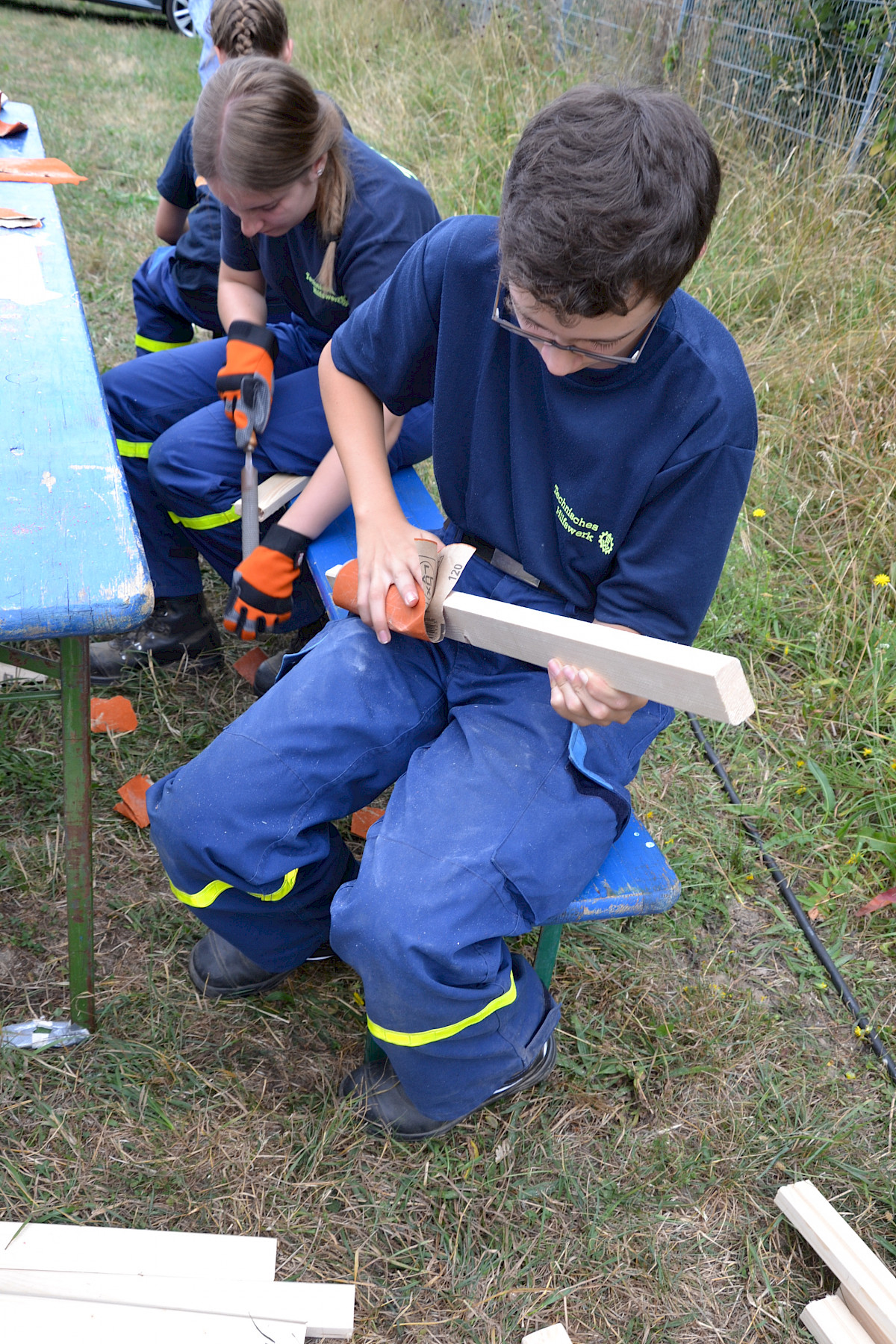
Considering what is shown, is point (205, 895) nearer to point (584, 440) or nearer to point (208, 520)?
point (584, 440)

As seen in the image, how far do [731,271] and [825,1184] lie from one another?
3660 mm

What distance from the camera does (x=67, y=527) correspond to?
1394 millimetres

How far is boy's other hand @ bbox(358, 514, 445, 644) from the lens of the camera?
1.67m

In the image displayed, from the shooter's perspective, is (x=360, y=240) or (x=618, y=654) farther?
(x=360, y=240)

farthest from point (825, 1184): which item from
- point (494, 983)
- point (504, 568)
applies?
point (504, 568)

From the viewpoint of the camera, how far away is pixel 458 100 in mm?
6051

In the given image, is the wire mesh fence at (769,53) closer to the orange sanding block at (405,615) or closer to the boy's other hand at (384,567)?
the boy's other hand at (384,567)

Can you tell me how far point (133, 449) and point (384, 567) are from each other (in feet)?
4.57

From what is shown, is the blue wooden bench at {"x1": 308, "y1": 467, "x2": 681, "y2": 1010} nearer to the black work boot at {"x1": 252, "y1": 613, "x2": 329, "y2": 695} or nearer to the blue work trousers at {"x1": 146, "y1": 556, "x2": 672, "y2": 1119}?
the blue work trousers at {"x1": 146, "y1": 556, "x2": 672, "y2": 1119}

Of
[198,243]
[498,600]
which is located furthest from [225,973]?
[198,243]

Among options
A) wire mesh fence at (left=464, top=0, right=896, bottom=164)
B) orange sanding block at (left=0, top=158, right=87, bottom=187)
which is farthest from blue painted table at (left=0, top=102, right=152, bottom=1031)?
wire mesh fence at (left=464, top=0, right=896, bottom=164)

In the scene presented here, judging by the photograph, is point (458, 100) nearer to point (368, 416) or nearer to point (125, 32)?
point (368, 416)

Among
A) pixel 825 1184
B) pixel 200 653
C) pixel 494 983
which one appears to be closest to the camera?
pixel 494 983

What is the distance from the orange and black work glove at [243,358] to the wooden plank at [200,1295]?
1.84 m
